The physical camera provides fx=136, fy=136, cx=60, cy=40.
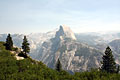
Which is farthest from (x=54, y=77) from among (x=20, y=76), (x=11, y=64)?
(x=11, y=64)

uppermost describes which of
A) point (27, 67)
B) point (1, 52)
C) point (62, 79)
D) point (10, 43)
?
point (10, 43)

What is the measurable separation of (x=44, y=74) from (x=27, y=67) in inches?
344

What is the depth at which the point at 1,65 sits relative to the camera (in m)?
52.5

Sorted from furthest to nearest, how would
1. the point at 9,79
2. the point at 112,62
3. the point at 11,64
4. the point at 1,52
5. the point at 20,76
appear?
the point at 112,62, the point at 1,52, the point at 11,64, the point at 20,76, the point at 9,79

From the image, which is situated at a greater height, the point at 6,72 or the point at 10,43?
the point at 10,43

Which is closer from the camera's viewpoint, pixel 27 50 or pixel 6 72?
pixel 6 72

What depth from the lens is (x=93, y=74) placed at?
2040 inches

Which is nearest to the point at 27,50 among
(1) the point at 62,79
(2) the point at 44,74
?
(2) the point at 44,74

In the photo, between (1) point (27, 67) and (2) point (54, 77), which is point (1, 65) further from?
(2) point (54, 77)

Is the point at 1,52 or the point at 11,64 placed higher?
the point at 1,52

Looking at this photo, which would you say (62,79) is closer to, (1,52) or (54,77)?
(54,77)

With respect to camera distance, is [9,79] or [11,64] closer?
[9,79]

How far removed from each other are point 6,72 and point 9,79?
7.84 meters

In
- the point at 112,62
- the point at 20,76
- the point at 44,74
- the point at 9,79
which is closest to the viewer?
the point at 9,79
